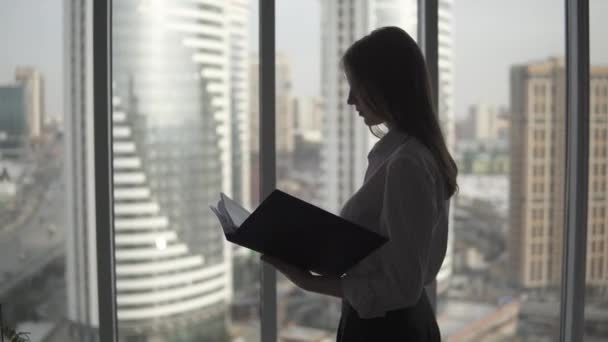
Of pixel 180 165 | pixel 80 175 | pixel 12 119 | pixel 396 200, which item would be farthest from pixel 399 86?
pixel 12 119

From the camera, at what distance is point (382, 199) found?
1179mm

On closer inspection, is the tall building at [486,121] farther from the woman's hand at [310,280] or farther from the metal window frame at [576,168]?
the woman's hand at [310,280]

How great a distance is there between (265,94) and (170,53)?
46 centimetres

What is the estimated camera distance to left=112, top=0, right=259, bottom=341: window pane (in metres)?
2.48

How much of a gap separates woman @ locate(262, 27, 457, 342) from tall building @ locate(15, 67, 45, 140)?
61.1 inches

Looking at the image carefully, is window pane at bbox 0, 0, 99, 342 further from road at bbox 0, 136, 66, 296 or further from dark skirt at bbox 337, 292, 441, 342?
dark skirt at bbox 337, 292, 441, 342

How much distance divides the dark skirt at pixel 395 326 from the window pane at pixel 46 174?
5.11 ft

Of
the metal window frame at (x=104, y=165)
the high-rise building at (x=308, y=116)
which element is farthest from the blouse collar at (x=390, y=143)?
the metal window frame at (x=104, y=165)

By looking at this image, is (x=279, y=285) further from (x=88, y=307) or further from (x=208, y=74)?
(x=208, y=74)

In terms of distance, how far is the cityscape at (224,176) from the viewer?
2.39m

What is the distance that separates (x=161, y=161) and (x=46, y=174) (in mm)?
469

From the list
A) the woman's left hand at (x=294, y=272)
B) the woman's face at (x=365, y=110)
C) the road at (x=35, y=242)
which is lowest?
the road at (x=35, y=242)

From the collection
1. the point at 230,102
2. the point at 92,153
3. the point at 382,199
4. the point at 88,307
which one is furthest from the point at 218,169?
the point at 382,199

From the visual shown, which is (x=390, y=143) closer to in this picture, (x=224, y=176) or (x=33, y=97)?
(x=224, y=176)
